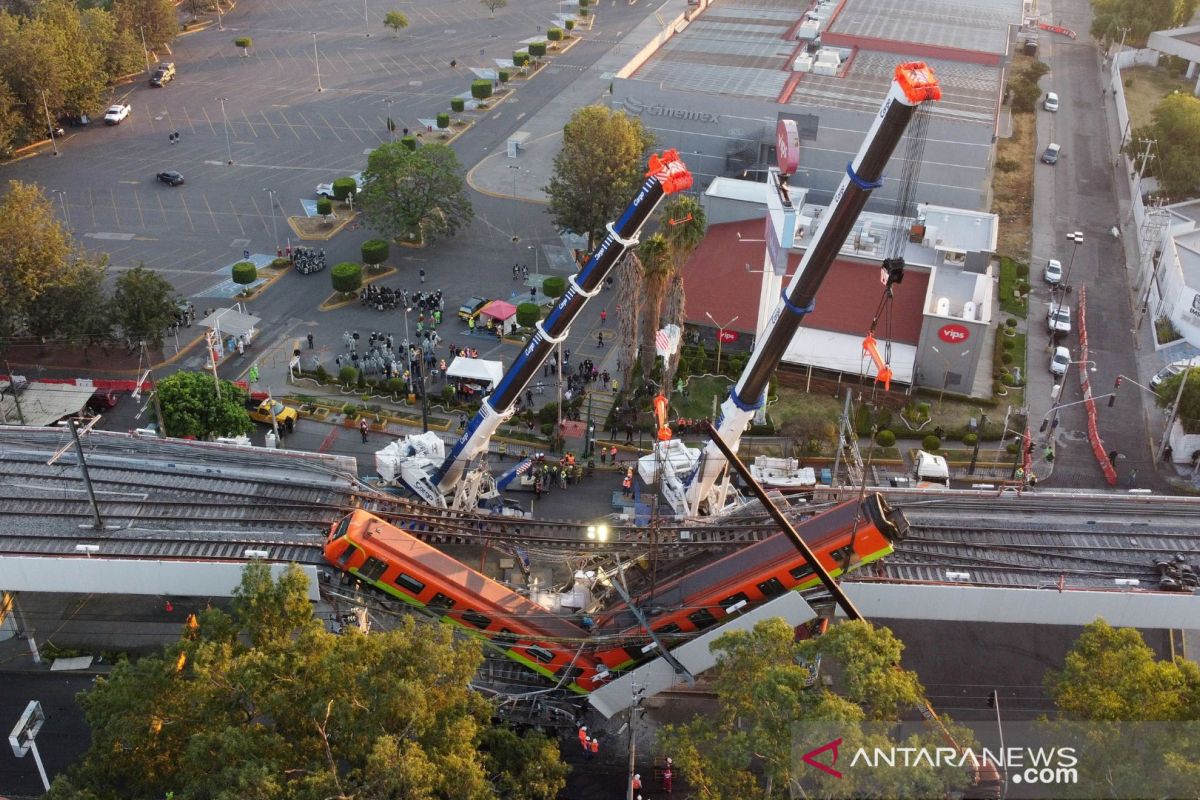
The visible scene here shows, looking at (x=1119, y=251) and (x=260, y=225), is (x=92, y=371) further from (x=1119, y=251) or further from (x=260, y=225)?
(x=1119, y=251)

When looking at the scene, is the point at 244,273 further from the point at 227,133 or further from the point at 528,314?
the point at 227,133

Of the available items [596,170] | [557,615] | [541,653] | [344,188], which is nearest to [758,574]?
A: [557,615]

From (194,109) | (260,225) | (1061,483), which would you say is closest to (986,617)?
(1061,483)

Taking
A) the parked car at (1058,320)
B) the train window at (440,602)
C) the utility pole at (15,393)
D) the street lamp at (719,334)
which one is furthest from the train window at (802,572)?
the utility pole at (15,393)

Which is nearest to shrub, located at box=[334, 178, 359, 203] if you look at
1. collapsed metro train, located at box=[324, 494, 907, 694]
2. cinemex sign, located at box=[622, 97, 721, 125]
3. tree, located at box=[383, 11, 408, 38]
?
cinemex sign, located at box=[622, 97, 721, 125]

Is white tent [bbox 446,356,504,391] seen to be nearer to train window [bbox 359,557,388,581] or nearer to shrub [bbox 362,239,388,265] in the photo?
shrub [bbox 362,239,388,265]
